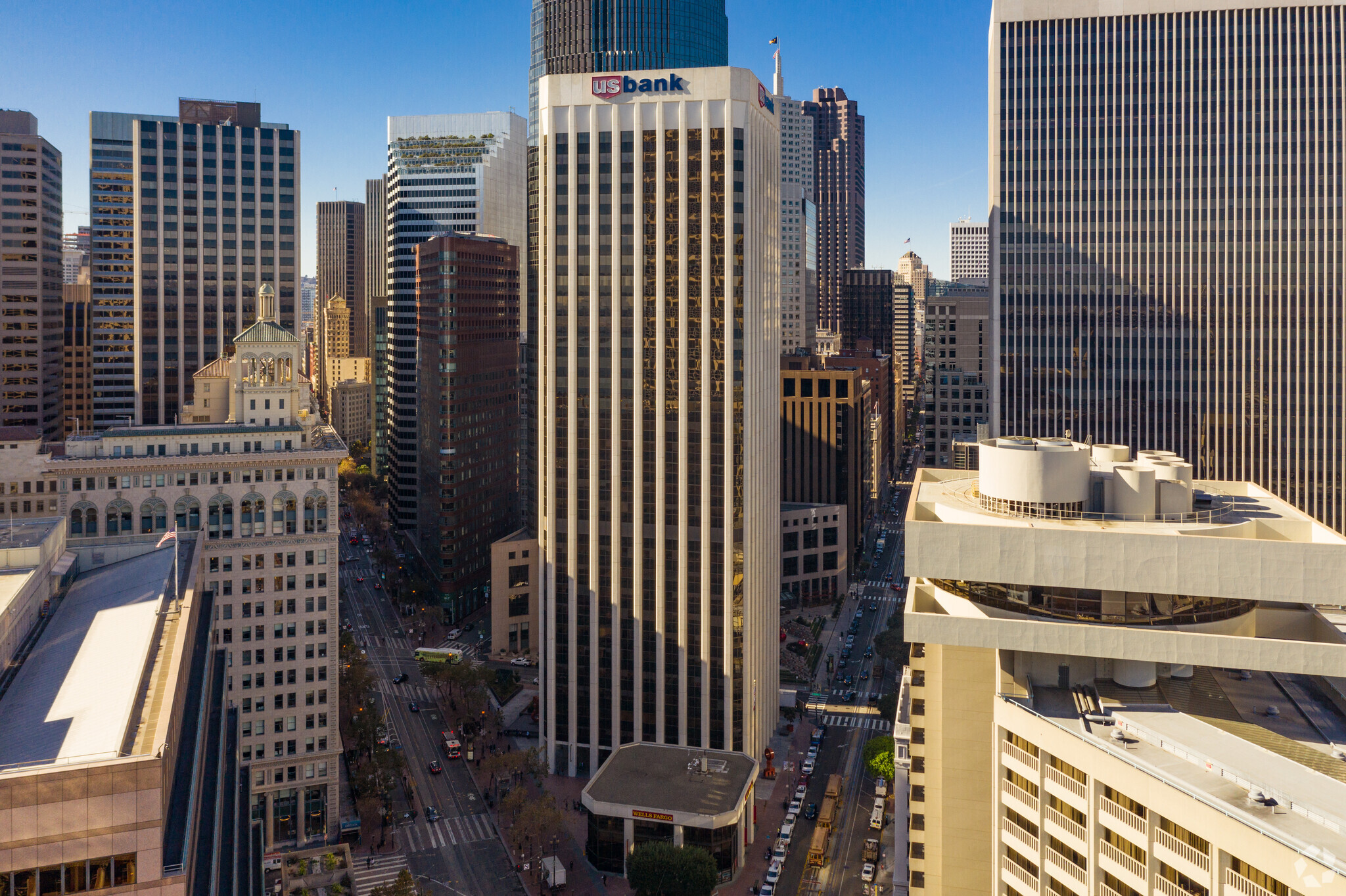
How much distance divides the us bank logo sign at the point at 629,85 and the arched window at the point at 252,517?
79299 mm

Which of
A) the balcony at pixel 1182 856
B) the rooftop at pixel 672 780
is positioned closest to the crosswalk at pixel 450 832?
the rooftop at pixel 672 780

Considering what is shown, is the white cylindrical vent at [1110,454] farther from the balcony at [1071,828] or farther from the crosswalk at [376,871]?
the crosswalk at [376,871]

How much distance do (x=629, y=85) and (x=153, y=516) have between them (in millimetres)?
93095

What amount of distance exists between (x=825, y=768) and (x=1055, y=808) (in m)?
108

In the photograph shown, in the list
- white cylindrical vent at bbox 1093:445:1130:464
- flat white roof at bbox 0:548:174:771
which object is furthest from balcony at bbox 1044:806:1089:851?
flat white roof at bbox 0:548:174:771

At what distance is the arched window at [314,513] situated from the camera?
14938 centimetres

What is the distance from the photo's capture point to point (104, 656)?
77.7 metres

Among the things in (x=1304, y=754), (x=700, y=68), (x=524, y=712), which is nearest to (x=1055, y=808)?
(x=1304, y=754)

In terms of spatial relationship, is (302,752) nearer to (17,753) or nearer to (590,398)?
(590,398)

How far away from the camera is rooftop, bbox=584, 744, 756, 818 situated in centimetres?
13575

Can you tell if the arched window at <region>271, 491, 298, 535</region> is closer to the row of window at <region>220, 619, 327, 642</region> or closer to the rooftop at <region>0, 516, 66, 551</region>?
the row of window at <region>220, 619, 327, 642</region>

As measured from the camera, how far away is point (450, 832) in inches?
5797

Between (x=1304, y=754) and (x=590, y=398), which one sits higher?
(x=590, y=398)

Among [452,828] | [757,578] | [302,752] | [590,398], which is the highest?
[590,398]
